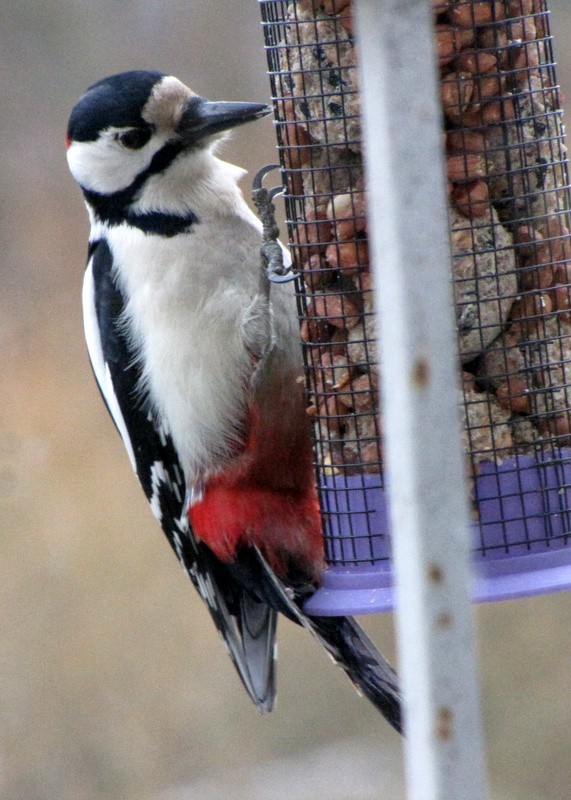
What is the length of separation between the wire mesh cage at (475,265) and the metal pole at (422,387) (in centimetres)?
88

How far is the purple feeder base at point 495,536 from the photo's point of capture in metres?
2.12

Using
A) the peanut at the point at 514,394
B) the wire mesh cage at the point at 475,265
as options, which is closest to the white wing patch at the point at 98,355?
the wire mesh cage at the point at 475,265

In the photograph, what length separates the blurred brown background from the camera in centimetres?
489

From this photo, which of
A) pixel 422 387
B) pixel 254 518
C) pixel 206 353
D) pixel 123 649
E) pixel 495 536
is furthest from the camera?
pixel 123 649

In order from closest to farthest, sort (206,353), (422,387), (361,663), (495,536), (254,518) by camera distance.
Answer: (422,387), (495,536), (361,663), (206,353), (254,518)

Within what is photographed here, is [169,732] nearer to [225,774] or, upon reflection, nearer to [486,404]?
[225,774]

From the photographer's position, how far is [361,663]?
2.52 metres

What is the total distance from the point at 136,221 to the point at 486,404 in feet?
2.78

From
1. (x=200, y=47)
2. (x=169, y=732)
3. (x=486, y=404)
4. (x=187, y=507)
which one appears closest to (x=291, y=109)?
(x=486, y=404)

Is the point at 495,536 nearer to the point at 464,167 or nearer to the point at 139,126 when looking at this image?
the point at 464,167

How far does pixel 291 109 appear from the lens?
2.31 metres

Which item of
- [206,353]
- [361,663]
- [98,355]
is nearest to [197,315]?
[206,353]

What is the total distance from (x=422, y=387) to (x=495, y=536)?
100 cm

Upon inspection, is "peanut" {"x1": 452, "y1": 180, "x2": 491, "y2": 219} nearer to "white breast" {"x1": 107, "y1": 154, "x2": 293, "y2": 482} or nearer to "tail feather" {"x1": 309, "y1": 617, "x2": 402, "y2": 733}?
"white breast" {"x1": 107, "y1": 154, "x2": 293, "y2": 482}
